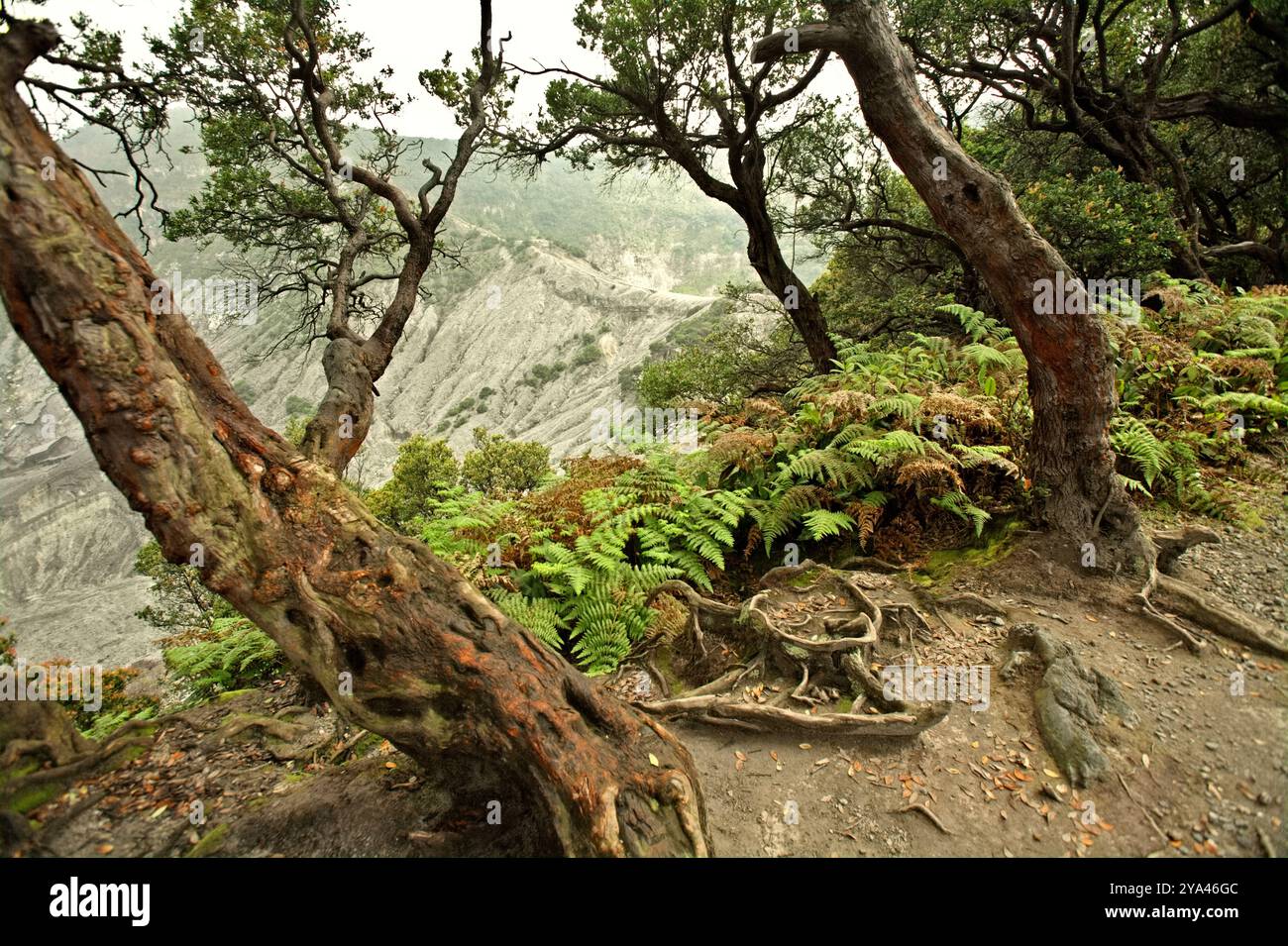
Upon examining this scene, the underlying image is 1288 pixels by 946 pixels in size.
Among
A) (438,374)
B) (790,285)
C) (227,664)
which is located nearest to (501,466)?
(790,285)

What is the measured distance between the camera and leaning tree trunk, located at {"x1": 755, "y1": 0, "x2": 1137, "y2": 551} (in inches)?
171

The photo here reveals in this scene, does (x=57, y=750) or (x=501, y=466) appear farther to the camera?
(x=501, y=466)

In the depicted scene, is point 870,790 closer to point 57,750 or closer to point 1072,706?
point 1072,706

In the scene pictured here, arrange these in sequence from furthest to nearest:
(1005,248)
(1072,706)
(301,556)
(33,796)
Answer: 1. (1005,248)
2. (1072,706)
3. (33,796)
4. (301,556)

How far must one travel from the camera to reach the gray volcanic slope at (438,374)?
158ft

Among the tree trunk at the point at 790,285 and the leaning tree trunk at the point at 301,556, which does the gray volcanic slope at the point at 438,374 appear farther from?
the leaning tree trunk at the point at 301,556

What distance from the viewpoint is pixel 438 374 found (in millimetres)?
73500

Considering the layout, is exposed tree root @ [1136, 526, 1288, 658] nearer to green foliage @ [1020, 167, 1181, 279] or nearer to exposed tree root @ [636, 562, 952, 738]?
exposed tree root @ [636, 562, 952, 738]

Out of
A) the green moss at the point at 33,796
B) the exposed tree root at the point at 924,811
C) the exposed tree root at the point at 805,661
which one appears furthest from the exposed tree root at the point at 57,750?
the exposed tree root at the point at 924,811

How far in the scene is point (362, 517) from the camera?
8.72 feet

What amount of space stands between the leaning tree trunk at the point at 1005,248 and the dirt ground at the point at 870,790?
1454 mm

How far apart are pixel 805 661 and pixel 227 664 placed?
491 centimetres

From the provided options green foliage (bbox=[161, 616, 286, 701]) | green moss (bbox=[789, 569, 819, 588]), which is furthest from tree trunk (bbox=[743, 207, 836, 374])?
green foliage (bbox=[161, 616, 286, 701])
